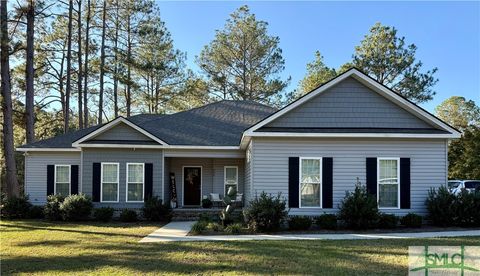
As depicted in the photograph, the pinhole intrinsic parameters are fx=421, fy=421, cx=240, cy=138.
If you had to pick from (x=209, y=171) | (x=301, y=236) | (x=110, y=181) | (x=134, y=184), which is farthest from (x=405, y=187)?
(x=110, y=181)

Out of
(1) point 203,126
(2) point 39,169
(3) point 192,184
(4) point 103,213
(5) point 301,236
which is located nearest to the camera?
(5) point 301,236

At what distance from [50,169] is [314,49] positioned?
88.7ft

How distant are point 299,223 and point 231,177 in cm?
708

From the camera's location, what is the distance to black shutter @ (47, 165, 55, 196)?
60.2 ft

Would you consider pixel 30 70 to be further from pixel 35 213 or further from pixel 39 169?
pixel 35 213

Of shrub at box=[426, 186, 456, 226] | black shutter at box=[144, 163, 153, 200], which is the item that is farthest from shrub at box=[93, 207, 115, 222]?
shrub at box=[426, 186, 456, 226]

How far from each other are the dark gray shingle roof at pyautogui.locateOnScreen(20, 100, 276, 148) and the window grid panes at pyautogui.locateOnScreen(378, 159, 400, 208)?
6101mm

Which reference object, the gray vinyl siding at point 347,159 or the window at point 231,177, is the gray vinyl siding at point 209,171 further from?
the gray vinyl siding at point 347,159

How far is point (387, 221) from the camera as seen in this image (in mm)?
12945

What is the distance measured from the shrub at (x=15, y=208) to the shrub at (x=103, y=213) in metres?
3.50

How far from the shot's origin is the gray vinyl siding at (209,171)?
63.7 feet

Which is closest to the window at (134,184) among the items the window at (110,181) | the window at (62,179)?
the window at (110,181)

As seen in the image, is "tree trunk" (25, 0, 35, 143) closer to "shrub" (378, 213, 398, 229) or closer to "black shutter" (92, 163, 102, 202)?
"black shutter" (92, 163, 102, 202)

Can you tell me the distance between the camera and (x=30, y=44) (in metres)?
21.5
